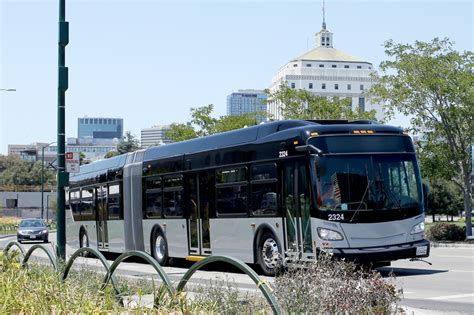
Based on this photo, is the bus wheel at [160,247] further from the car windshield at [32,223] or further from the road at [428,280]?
the car windshield at [32,223]

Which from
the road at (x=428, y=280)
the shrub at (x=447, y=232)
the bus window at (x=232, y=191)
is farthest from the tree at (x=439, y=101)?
the bus window at (x=232, y=191)

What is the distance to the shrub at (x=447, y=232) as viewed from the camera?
36.5 metres

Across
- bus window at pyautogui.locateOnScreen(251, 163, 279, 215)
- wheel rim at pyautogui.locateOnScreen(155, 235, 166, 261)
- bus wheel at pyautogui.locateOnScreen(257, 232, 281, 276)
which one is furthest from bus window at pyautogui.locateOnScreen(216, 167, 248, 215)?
wheel rim at pyautogui.locateOnScreen(155, 235, 166, 261)

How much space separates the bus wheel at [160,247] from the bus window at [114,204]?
114 inches

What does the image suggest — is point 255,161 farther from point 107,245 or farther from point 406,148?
point 107,245

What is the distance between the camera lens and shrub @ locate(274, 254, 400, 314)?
805 cm

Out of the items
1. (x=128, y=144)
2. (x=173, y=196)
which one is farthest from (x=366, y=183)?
(x=128, y=144)

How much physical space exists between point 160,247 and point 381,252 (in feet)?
29.9

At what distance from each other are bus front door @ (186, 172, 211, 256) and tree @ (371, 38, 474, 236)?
17.5 meters

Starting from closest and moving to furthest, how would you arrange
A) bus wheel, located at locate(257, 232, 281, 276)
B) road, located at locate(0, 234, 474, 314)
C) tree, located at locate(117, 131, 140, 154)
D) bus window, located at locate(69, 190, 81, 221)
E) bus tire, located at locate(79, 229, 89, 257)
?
road, located at locate(0, 234, 474, 314) < bus wheel, located at locate(257, 232, 281, 276) < bus tire, located at locate(79, 229, 89, 257) < bus window, located at locate(69, 190, 81, 221) < tree, located at locate(117, 131, 140, 154)

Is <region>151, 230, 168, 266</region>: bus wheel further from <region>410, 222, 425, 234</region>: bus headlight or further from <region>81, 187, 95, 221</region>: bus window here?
<region>410, 222, 425, 234</region>: bus headlight

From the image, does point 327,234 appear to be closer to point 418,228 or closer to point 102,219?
point 418,228

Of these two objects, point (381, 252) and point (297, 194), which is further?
point (297, 194)

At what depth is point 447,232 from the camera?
3662 centimetres
